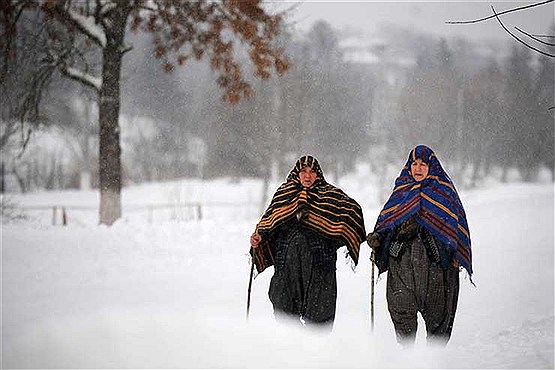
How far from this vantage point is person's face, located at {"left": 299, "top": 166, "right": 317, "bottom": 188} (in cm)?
498

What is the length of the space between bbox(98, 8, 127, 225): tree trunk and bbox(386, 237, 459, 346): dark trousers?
8.12m

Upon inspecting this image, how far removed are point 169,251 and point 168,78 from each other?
23644 millimetres

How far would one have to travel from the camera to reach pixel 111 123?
458 inches

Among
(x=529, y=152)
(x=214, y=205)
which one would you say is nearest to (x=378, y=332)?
(x=214, y=205)

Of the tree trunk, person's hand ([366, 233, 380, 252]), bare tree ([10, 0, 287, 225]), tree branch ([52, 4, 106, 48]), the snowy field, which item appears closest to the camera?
the snowy field

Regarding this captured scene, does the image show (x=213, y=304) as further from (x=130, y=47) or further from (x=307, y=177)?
(x=130, y=47)

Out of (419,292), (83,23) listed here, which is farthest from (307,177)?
(83,23)

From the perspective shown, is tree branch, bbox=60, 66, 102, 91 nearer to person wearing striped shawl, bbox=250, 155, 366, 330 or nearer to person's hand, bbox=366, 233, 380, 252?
person wearing striped shawl, bbox=250, 155, 366, 330

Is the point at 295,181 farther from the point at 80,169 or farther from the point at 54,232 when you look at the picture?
the point at 80,169

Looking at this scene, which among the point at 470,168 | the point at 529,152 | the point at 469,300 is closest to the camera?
the point at 469,300

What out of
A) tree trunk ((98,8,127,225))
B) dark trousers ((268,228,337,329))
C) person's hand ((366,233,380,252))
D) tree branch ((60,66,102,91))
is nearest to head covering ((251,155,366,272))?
dark trousers ((268,228,337,329))

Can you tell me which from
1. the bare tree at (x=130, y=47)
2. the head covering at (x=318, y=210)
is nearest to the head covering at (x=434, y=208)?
the head covering at (x=318, y=210)

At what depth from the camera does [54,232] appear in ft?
32.9

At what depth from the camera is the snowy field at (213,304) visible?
312cm
